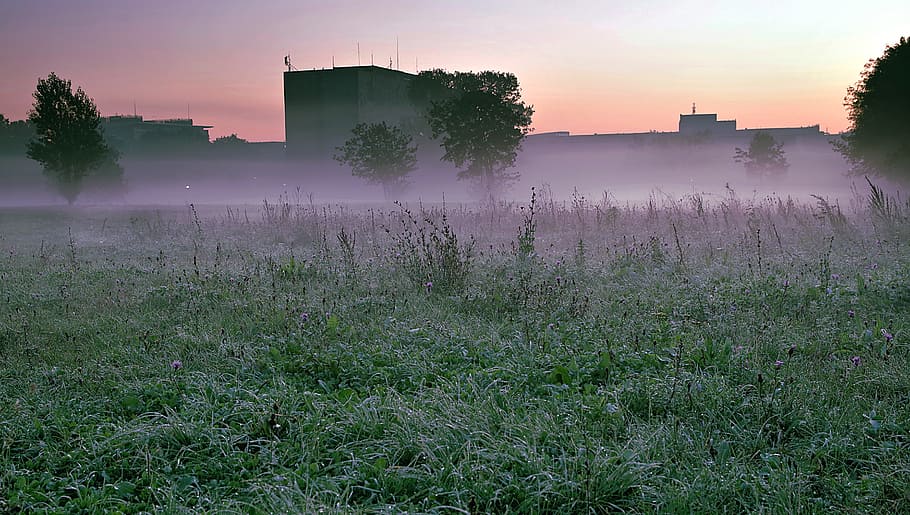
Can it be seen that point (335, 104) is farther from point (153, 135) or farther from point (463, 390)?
point (463, 390)

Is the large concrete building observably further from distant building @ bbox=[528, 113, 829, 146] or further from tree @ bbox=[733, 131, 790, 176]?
tree @ bbox=[733, 131, 790, 176]

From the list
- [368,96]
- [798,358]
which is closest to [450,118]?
[368,96]

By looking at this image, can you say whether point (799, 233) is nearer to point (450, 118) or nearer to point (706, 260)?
point (706, 260)

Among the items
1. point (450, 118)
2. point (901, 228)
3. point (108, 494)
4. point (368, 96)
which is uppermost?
point (368, 96)

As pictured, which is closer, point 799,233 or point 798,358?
point 798,358

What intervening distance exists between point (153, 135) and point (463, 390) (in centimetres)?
7827

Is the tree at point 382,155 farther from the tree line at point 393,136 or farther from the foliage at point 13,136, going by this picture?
the foliage at point 13,136

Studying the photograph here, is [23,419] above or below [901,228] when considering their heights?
below

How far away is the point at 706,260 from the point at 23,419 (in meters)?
8.02

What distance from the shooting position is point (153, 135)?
7194cm


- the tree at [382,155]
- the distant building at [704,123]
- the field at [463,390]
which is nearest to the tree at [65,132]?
the tree at [382,155]

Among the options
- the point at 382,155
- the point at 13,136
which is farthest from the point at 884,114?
the point at 13,136

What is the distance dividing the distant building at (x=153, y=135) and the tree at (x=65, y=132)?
35.8 m

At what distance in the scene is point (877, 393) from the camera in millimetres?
3854
